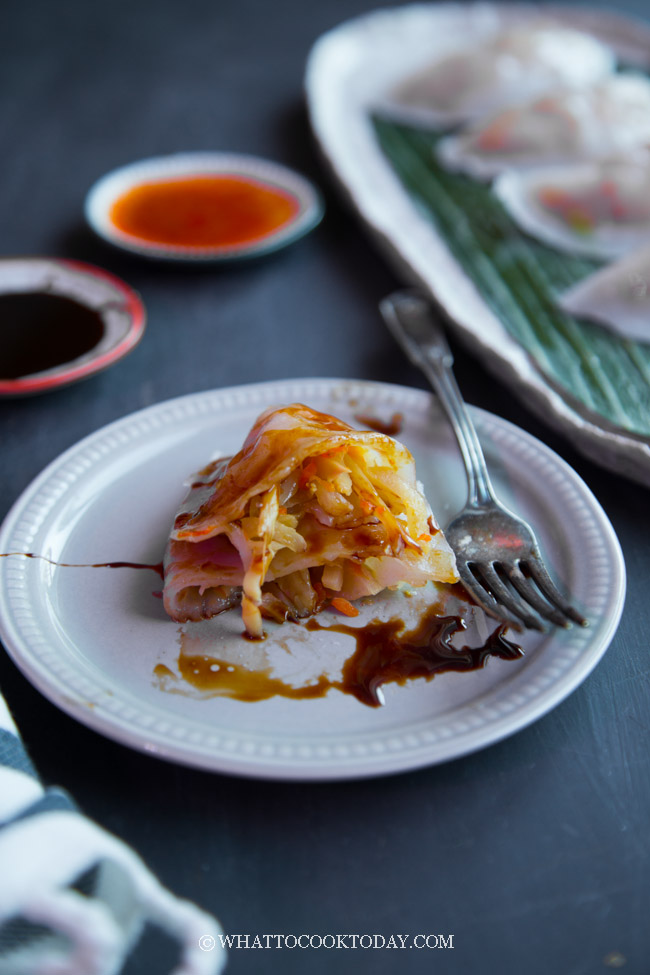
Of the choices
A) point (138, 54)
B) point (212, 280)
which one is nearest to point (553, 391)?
point (212, 280)

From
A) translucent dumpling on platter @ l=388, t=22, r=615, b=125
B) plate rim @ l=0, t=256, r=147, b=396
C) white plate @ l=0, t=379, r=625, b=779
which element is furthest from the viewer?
translucent dumpling on platter @ l=388, t=22, r=615, b=125

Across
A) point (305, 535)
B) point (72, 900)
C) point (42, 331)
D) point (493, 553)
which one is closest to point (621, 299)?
point (493, 553)

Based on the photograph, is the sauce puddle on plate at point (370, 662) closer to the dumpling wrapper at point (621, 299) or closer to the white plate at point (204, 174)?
the dumpling wrapper at point (621, 299)

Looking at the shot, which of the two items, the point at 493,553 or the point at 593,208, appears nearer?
the point at 493,553

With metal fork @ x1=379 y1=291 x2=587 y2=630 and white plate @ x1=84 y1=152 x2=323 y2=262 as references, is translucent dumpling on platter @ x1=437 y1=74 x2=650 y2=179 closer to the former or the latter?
white plate @ x1=84 y1=152 x2=323 y2=262

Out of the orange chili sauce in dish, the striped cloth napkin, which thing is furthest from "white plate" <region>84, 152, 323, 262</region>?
the striped cloth napkin

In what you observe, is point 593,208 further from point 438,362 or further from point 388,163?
point 438,362
